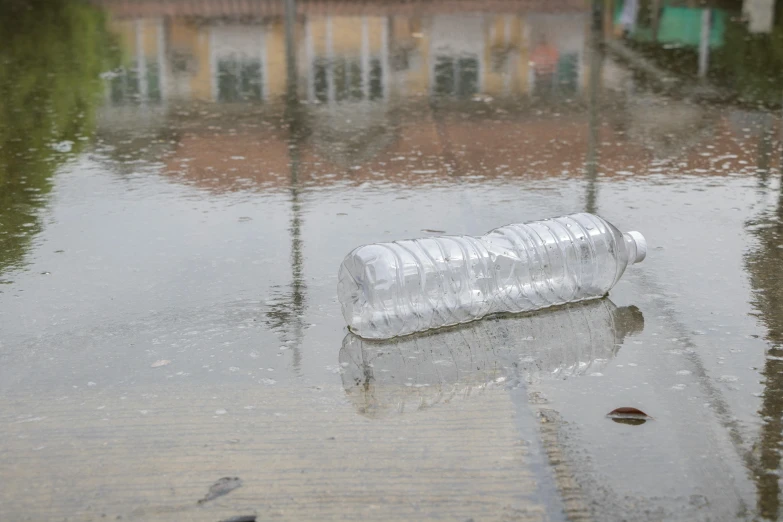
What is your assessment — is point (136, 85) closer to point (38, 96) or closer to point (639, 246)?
point (38, 96)

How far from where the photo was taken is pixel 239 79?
945 centimetres

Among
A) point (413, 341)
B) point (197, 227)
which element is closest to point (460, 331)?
point (413, 341)

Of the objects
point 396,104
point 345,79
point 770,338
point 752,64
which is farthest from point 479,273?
point 752,64

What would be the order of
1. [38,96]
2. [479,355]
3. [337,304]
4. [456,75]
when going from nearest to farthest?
[479,355] → [337,304] → [38,96] → [456,75]

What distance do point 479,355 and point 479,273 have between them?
2.04 feet

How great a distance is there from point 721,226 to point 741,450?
94.8 inches

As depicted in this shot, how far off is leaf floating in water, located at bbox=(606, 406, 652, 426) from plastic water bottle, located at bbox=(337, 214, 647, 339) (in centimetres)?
97

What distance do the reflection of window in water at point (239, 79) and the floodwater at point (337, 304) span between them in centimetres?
6

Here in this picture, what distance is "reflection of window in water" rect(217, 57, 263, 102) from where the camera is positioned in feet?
28.8

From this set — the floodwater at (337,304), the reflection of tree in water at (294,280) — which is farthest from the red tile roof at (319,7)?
the reflection of tree in water at (294,280)

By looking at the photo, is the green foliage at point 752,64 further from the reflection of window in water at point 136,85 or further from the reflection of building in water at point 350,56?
the reflection of window in water at point 136,85

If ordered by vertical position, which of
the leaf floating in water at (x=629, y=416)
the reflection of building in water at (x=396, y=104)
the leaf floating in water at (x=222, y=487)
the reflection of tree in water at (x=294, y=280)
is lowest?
the leaf floating in water at (x=222, y=487)

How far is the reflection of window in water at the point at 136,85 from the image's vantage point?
28.6 feet

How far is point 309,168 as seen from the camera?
6688mm
